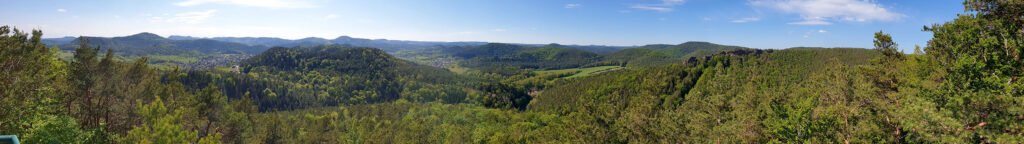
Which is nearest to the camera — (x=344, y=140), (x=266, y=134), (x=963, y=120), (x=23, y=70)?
(x=963, y=120)

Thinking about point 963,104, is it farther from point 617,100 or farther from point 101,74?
point 617,100

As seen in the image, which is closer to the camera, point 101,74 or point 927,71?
point 927,71

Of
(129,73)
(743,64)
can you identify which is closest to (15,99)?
(129,73)

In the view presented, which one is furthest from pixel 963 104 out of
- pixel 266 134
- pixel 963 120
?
pixel 266 134

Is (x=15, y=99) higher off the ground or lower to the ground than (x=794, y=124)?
higher

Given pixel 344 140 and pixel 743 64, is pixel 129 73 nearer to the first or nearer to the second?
pixel 344 140

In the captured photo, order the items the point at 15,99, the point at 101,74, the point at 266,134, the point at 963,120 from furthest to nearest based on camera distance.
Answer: the point at 266,134 → the point at 101,74 → the point at 15,99 → the point at 963,120

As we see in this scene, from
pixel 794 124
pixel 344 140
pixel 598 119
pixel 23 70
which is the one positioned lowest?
pixel 344 140

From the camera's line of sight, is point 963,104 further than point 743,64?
No

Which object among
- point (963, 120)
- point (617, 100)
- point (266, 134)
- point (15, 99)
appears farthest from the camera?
point (617, 100)
